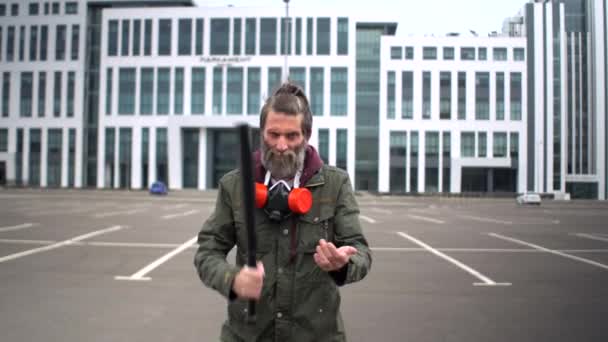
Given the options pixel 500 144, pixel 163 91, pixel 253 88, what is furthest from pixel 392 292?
pixel 163 91

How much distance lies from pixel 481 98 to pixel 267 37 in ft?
92.1

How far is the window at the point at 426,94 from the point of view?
52.6 m

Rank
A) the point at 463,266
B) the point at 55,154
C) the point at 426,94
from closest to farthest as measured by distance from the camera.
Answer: the point at 463,266
the point at 55,154
the point at 426,94

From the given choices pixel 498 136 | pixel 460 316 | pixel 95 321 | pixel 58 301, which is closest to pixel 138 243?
pixel 58 301

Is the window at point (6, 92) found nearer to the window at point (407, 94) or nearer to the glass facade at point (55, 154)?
A: the glass facade at point (55, 154)

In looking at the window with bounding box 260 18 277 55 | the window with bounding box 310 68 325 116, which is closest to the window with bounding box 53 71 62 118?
the window with bounding box 260 18 277 55

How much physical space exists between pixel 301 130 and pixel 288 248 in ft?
1.57

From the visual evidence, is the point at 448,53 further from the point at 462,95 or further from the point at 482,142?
the point at 482,142

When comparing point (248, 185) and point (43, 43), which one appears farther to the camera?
point (43, 43)

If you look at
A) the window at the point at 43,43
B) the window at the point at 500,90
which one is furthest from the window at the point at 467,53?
the window at the point at 43,43

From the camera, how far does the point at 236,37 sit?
54.8 m

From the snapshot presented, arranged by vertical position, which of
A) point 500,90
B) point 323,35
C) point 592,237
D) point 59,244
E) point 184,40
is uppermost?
point 323,35

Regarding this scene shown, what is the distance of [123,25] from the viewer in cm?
5369

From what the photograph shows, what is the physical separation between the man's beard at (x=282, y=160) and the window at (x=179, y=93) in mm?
56458
